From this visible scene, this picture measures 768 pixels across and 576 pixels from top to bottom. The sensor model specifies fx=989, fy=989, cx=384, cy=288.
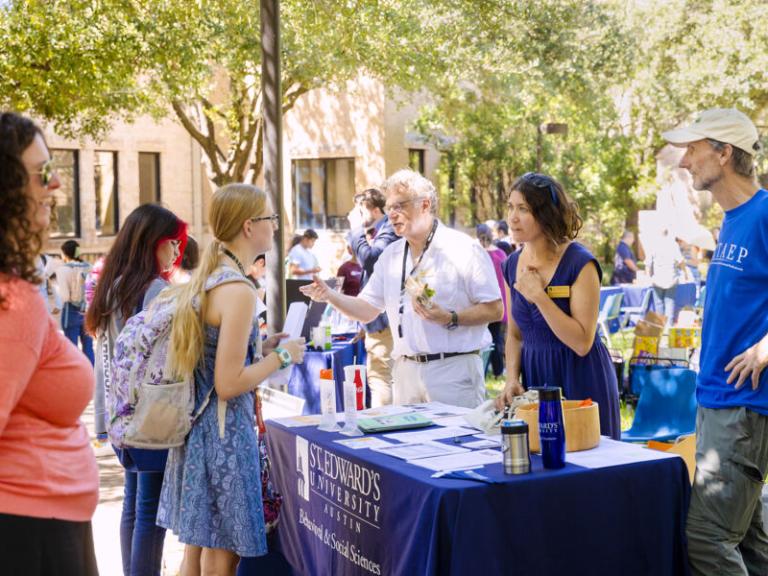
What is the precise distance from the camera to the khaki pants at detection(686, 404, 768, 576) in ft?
Result: 11.7

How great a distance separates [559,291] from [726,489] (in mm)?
1096

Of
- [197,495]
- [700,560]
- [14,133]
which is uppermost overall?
[14,133]

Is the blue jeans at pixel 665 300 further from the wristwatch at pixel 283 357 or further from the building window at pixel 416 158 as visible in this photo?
the building window at pixel 416 158

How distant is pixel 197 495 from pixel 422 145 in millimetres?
24321

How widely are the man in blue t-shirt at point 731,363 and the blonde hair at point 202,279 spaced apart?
1.71m

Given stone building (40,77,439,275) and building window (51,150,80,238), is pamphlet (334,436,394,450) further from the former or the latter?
building window (51,150,80,238)

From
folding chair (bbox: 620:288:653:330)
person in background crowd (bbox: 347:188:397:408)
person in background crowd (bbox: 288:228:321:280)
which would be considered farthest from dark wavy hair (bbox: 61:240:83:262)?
folding chair (bbox: 620:288:653:330)

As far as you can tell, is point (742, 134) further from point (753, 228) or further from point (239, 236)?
point (239, 236)

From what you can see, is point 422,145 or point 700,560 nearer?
point 700,560

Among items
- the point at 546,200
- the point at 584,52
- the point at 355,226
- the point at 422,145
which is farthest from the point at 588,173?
the point at 546,200

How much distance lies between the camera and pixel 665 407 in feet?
22.8

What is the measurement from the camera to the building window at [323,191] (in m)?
27.4

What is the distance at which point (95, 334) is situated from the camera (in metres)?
4.70

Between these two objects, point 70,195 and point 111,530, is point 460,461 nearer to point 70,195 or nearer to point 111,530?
point 111,530
